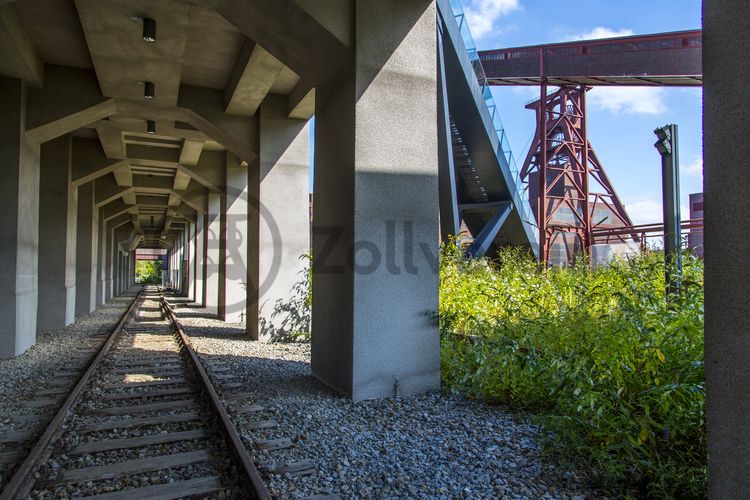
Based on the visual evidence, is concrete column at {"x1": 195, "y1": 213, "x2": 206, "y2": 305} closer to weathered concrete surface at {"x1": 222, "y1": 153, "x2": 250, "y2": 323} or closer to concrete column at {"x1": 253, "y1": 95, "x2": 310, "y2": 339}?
weathered concrete surface at {"x1": 222, "y1": 153, "x2": 250, "y2": 323}

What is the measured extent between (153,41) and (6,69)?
2.70 metres

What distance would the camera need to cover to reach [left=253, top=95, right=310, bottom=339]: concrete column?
10.2 meters

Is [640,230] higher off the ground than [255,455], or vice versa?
[640,230]

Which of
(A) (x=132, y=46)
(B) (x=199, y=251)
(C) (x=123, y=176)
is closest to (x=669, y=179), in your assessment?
(A) (x=132, y=46)

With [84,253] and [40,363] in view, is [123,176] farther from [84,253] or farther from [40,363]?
[40,363]

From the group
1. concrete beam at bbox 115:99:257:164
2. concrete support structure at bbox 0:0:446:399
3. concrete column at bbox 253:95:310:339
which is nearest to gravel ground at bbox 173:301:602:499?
concrete support structure at bbox 0:0:446:399

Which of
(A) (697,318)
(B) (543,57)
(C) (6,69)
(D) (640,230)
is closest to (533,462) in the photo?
(A) (697,318)

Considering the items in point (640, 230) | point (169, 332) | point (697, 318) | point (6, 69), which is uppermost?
point (6, 69)

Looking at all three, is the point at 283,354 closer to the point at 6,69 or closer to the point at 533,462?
the point at 533,462

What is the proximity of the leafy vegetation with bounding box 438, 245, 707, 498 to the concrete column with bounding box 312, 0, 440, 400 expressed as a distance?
679mm

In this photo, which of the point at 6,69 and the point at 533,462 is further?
the point at 6,69

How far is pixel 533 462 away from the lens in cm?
340

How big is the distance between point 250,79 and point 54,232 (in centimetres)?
649

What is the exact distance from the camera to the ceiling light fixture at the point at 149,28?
6.52m
